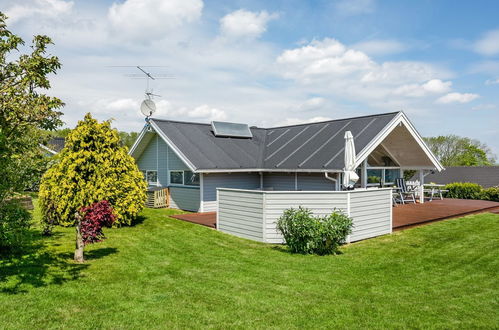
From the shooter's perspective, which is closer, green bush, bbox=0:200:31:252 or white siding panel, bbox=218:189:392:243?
green bush, bbox=0:200:31:252

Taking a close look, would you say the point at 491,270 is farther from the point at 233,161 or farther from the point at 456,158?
the point at 456,158

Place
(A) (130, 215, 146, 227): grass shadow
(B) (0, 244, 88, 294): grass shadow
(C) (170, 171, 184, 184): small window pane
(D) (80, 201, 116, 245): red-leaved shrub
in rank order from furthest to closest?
(C) (170, 171, 184, 184): small window pane, (A) (130, 215, 146, 227): grass shadow, (D) (80, 201, 116, 245): red-leaved shrub, (B) (0, 244, 88, 294): grass shadow

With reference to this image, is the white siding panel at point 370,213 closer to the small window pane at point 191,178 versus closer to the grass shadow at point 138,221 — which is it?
the grass shadow at point 138,221

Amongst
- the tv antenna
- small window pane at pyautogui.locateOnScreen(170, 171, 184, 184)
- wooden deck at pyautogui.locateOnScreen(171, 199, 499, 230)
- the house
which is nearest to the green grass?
wooden deck at pyautogui.locateOnScreen(171, 199, 499, 230)

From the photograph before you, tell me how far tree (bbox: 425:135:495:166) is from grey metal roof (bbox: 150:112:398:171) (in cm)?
4499

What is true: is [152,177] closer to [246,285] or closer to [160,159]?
[160,159]

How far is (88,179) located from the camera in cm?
1330

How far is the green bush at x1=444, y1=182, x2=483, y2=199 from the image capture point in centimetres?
2329

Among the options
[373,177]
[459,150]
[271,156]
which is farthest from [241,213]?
[459,150]

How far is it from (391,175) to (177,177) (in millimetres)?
11876

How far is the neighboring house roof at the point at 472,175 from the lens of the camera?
33719 millimetres

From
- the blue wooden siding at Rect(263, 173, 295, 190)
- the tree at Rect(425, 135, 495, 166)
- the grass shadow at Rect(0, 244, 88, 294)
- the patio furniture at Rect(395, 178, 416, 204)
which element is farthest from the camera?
the tree at Rect(425, 135, 495, 166)

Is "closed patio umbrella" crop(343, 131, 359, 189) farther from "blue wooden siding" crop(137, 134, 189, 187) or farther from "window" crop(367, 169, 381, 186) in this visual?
"blue wooden siding" crop(137, 134, 189, 187)

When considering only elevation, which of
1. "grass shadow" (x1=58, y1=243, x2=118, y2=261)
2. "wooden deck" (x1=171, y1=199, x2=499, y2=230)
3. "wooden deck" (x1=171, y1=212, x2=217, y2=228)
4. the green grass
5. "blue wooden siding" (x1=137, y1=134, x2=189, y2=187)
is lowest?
the green grass
